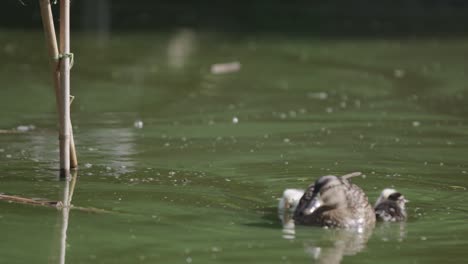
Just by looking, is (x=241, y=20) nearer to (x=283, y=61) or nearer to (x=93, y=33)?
(x=93, y=33)

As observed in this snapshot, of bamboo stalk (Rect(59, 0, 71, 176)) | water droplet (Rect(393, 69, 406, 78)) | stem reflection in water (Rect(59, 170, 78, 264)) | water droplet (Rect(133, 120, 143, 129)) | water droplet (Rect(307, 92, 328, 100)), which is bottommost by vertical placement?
water droplet (Rect(133, 120, 143, 129))

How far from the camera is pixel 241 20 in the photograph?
17.8 meters

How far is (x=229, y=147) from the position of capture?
24.1ft

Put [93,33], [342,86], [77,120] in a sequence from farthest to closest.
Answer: [93,33] < [342,86] < [77,120]

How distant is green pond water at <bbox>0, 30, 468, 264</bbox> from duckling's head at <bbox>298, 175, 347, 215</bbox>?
4.3 inches

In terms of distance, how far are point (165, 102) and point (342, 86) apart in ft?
6.11

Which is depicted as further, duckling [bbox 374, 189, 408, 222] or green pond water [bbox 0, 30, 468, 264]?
duckling [bbox 374, 189, 408, 222]

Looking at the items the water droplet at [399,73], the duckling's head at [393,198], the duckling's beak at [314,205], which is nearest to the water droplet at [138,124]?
the duckling's head at [393,198]

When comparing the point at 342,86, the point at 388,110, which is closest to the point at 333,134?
the point at 388,110

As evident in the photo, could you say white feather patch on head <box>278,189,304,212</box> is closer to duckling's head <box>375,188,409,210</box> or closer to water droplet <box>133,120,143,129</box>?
duckling's head <box>375,188,409,210</box>

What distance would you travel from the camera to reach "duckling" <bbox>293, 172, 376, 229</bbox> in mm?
4980

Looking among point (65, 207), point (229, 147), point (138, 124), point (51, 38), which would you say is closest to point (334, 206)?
point (65, 207)

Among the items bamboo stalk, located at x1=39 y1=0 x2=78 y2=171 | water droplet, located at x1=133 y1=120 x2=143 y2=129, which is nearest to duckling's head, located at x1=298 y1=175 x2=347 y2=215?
bamboo stalk, located at x1=39 y1=0 x2=78 y2=171

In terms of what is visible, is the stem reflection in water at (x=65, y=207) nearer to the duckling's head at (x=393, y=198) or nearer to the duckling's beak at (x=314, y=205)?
the duckling's beak at (x=314, y=205)
